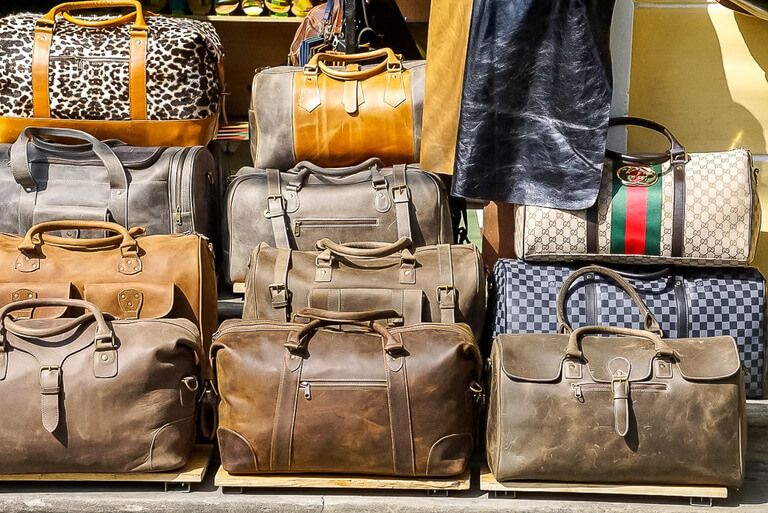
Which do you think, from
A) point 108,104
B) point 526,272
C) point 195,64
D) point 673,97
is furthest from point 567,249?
point 108,104

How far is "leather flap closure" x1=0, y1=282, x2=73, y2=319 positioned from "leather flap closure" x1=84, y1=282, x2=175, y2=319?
0.07 metres

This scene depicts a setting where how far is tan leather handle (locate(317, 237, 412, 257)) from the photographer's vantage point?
302 cm

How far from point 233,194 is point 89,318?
741 mm

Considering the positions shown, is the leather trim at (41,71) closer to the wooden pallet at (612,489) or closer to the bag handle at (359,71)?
the bag handle at (359,71)

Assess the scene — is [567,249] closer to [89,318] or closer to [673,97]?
[673,97]

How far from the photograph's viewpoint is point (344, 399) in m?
2.68

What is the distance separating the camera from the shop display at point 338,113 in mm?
3336

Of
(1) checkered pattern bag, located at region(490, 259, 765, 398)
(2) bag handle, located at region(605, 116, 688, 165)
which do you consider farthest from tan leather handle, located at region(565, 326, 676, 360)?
(2) bag handle, located at region(605, 116, 688, 165)

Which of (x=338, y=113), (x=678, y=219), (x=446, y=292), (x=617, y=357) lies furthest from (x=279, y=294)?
(x=678, y=219)

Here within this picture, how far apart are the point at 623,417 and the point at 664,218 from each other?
2.28ft

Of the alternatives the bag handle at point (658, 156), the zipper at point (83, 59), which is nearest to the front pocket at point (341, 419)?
the bag handle at point (658, 156)

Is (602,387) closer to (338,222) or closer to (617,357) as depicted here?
(617,357)

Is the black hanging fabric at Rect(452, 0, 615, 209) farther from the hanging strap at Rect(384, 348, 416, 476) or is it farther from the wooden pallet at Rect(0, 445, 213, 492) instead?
the wooden pallet at Rect(0, 445, 213, 492)

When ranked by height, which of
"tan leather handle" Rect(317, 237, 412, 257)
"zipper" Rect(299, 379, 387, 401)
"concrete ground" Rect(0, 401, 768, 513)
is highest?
"tan leather handle" Rect(317, 237, 412, 257)
